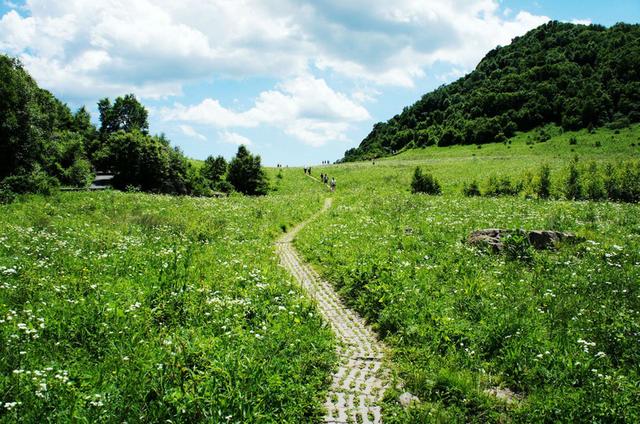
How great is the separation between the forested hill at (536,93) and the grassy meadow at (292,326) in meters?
94.4

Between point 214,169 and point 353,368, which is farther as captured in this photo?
point 214,169

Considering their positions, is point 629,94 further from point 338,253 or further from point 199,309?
point 199,309

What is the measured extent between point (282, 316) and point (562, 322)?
21.4ft

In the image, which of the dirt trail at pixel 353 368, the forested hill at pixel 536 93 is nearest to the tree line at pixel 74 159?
the dirt trail at pixel 353 368

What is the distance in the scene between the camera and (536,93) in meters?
117

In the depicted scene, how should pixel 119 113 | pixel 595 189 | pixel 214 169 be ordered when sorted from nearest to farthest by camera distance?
pixel 595 189, pixel 214 169, pixel 119 113

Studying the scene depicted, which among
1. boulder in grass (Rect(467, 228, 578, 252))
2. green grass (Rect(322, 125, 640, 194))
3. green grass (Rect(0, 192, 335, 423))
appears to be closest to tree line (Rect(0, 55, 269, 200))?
green grass (Rect(322, 125, 640, 194))

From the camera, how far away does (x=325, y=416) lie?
682cm

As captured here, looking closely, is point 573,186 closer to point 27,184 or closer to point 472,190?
point 472,190

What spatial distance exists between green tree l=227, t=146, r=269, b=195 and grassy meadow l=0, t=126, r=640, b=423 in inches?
1459

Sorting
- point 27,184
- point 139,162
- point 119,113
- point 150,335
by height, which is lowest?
point 150,335

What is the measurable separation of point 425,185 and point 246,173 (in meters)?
25.0

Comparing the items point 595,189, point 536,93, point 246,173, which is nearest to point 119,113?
point 246,173

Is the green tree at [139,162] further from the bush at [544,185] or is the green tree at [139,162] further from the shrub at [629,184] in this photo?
the shrub at [629,184]
